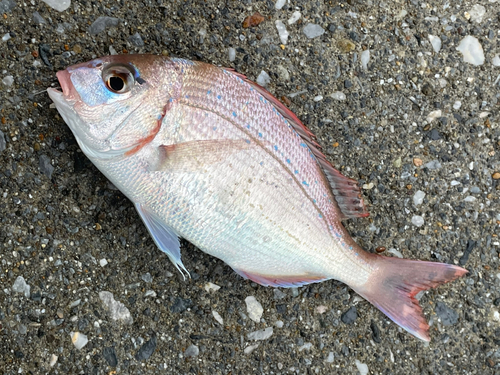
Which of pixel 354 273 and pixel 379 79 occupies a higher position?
pixel 379 79

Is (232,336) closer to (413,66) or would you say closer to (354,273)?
(354,273)

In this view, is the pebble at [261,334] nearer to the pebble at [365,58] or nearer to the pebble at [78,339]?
the pebble at [78,339]

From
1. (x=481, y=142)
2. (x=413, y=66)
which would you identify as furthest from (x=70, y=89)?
(x=481, y=142)

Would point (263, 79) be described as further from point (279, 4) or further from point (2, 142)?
point (2, 142)

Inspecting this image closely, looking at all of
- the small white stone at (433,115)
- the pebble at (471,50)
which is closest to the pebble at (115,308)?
the small white stone at (433,115)

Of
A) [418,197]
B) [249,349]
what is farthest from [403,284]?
[249,349]

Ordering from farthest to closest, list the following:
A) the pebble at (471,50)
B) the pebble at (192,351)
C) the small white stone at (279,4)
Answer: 1. the pebble at (471,50)
2. the small white stone at (279,4)
3. the pebble at (192,351)
